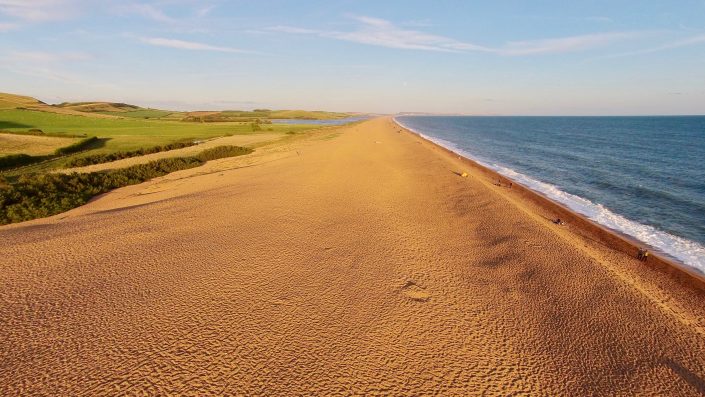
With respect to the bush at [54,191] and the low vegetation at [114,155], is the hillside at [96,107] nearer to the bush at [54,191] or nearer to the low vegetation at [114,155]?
the low vegetation at [114,155]

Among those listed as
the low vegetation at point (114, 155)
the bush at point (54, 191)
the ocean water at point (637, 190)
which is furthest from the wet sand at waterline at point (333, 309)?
the low vegetation at point (114, 155)

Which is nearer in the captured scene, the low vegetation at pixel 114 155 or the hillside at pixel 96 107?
the low vegetation at pixel 114 155

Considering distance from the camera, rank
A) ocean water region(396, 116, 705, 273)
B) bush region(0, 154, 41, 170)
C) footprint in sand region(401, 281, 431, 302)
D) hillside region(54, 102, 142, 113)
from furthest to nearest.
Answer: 1. hillside region(54, 102, 142, 113)
2. bush region(0, 154, 41, 170)
3. ocean water region(396, 116, 705, 273)
4. footprint in sand region(401, 281, 431, 302)

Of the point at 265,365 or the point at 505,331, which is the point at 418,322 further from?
the point at 265,365

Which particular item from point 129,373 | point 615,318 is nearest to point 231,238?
point 129,373

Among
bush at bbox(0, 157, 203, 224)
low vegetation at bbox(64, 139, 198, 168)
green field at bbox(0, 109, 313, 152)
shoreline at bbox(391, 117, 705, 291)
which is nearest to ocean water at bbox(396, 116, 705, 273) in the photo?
shoreline at bbox(391, 117, 705, 291)

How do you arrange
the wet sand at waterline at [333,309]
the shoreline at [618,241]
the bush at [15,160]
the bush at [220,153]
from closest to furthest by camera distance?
1. the wet sand at waterline at [333,309]
2. the shoreline at [618,241]
3. the bush at [15,160]
4. the bush at [220,153]

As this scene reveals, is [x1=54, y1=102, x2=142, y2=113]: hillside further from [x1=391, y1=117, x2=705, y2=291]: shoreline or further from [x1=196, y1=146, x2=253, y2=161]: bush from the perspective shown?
[x1=391, y1=117, x2=705, y2=291]: shoreline
